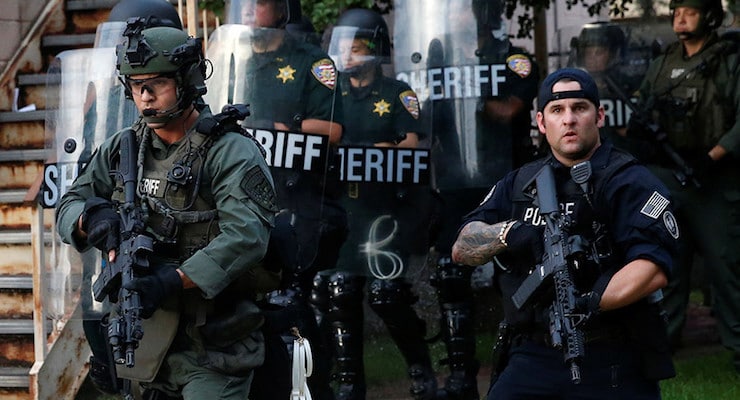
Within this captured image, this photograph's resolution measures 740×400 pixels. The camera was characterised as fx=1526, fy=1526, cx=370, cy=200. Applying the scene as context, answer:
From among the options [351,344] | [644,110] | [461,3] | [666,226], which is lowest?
[351,344]

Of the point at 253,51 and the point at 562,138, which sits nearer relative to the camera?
the point at 562,138

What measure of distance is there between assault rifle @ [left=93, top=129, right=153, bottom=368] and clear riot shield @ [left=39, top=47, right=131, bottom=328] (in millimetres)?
2371

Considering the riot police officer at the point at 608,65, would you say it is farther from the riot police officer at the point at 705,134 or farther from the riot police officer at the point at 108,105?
the riot police officer at the point at 108,105

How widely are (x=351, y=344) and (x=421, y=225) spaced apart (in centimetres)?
72

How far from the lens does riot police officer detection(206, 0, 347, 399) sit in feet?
24.9

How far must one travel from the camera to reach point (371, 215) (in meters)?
7.94

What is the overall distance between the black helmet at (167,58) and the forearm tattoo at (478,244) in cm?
106

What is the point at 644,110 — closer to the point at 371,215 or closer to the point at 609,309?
the point at 371,215

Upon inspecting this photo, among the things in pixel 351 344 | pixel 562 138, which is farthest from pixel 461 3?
pixel 562 138

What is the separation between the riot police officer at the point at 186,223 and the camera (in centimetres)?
509

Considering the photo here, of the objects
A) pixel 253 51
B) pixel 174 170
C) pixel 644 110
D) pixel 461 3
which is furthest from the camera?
pixel 644 110

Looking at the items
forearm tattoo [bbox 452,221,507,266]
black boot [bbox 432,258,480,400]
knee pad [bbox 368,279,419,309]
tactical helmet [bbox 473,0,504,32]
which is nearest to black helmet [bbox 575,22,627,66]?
tactical helmet [bbox 473,0,504,32]

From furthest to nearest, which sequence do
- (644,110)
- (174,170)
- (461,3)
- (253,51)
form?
(644,110) → (461,3) → (253,51) → (174,170)

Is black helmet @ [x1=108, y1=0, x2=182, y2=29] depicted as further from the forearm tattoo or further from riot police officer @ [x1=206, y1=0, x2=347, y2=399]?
the forearm tattoo
